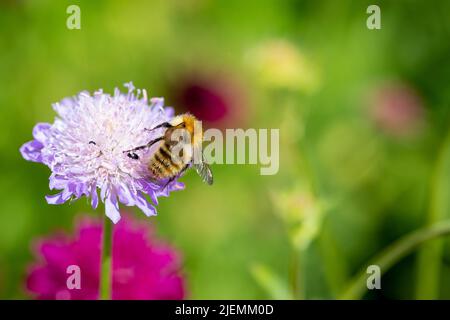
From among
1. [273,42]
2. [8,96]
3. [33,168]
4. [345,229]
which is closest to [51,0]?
[8,96]

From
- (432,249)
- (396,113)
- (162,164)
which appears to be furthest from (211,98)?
(162,164)

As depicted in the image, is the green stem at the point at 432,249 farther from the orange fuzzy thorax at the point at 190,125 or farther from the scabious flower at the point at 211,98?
the scabious flower at the point at 211,98

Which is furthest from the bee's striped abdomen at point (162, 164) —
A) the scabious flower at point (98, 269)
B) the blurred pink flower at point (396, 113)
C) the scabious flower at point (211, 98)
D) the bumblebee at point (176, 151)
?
the blurred pink flower at point (396, 113)

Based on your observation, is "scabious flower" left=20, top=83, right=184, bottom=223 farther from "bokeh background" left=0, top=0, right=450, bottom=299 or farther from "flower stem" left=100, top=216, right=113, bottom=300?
"bokeh background" left=0, top=0, right=450, bottom=299

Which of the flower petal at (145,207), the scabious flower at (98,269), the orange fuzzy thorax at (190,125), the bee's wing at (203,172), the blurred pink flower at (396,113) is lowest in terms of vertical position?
the scabious flower at (98,269)

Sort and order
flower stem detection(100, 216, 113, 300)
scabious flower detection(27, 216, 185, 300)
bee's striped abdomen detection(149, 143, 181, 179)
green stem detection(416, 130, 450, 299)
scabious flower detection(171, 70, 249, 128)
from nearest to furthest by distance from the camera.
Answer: flower stem detection(100, 216, 113, 300), bee's striped abdomen detection(149, 143, 181, 179), scabious flower detection(27, 216, 185, 300), green stem detection(416, 130, 450, 299), scabious flower detection(171, 70, 249, 128)

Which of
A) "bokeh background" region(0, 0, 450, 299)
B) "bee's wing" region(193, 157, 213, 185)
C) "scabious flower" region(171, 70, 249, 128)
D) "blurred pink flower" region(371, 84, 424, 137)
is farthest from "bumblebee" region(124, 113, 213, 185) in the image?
"blurred pink flower" region(371, 84, 424, 137)
